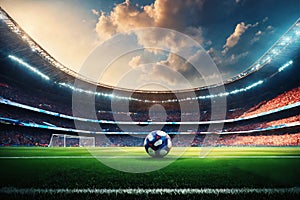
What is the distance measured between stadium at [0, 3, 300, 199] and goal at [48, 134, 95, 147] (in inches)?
7.7

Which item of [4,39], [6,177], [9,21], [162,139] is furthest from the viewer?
[4,39]

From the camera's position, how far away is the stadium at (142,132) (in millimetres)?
3313

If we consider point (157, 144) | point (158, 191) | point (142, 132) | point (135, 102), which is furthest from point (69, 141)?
point (158, 191)

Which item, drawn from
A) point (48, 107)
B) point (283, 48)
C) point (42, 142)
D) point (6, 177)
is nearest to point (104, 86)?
point (48, 107)

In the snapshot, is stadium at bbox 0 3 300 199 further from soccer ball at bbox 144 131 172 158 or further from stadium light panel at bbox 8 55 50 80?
soccer ball at bbox 144 131 172 158

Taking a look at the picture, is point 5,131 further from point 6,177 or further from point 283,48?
point 283,48

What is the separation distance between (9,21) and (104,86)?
23862mm

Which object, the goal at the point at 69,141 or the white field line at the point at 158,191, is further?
the goal at the point at 69,141

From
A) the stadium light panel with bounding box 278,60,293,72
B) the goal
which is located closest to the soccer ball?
the goal

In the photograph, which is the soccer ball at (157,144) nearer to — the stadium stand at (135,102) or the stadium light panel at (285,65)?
the stadium stand at (135,102)

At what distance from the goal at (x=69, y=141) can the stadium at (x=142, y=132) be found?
0.20 metres

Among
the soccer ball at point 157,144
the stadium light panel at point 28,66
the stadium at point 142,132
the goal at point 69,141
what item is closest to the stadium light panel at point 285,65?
the stadium at point 142,132

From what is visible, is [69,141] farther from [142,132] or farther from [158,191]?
[158,191]

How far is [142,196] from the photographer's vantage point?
2.81 m
